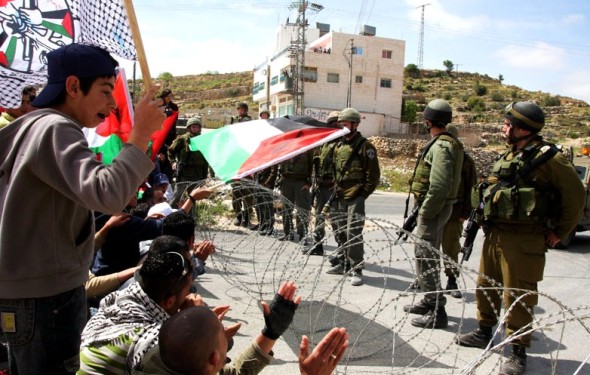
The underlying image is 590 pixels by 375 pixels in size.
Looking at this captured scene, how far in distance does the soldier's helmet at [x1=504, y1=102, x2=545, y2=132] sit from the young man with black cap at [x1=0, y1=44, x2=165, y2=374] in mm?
3107

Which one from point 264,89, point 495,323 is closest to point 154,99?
point 495,323

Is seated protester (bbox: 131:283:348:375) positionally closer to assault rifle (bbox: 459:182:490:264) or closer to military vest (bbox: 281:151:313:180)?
assault rifle (bbox: 459:182:490:264)

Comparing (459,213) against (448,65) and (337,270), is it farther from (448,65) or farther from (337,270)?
(448,65)

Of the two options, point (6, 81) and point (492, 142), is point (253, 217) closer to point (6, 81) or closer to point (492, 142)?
point (6, 81)

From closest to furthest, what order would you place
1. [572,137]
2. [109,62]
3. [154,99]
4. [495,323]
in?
[154,99]
[109,62]
[495,323]
[572,137]

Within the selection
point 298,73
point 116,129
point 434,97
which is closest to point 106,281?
point 116,129

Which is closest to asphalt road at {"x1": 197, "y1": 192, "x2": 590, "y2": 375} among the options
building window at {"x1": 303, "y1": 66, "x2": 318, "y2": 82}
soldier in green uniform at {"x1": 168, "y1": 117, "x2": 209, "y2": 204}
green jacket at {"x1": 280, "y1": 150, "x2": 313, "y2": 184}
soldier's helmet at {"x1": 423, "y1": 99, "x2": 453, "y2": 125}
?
soldier's helmet at {"x1": 423, "y1": 99, "x2": 453, "y2": 125}

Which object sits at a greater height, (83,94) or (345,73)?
(345,73)

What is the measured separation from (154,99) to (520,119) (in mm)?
3128

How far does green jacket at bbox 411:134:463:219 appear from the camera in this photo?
16.0 feet

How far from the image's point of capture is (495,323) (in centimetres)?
443

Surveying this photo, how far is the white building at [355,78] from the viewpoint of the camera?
5040 cm

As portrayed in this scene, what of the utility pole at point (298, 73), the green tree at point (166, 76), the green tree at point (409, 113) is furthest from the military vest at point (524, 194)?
the green tree at point (166, 76)

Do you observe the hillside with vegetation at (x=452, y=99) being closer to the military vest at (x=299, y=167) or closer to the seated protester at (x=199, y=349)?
the military vest at (x=299, y=167)
